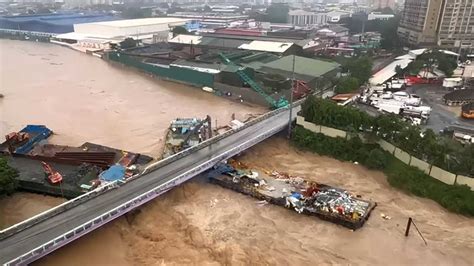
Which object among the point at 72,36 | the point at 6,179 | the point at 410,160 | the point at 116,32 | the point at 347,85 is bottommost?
the point at 410,160

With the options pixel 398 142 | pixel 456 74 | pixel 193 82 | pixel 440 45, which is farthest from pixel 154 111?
pixel 440 45

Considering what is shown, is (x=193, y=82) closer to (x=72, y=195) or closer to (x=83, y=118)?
(x=83, y=118)

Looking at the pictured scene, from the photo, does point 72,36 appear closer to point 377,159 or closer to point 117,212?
point 117,212

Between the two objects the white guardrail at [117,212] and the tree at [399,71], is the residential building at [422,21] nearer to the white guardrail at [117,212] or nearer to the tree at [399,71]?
the tree at [399,71]

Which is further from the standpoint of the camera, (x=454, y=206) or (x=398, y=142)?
(x=398, y=142)

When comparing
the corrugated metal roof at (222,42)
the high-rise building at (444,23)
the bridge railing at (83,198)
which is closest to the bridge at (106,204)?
the bridge railing at (83,198)

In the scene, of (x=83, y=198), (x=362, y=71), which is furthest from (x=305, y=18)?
(x=83, y=198)

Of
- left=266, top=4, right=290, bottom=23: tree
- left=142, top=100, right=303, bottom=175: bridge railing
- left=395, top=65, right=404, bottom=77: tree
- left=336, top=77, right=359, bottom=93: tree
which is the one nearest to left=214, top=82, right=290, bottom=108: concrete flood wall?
left=336, top=77, right=359, bottom=93: tree
